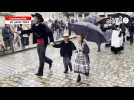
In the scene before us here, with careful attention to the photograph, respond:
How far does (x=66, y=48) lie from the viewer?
6.73 metres

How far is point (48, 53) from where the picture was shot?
6.66 metres

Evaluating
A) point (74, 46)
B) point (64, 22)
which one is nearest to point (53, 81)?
point (74, 46)

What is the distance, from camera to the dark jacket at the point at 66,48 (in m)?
6.68

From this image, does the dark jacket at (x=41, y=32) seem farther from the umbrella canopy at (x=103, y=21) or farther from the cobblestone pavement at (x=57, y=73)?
the umbrella canopy at (x=103, y=21)

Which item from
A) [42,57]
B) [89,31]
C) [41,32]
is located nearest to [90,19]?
[89,31]

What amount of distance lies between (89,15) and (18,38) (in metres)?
1.74

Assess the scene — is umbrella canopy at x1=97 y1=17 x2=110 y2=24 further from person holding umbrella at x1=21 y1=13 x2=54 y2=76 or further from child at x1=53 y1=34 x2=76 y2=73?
person holding umbrella at x1=21 y1=13 x2=54 y2=76

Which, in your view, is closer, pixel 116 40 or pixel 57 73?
pixel 57 73

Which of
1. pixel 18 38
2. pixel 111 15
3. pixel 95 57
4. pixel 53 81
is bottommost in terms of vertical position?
pixel 53 81

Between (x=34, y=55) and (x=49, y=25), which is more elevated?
(x=49, y=25)

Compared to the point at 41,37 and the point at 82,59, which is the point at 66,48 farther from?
the point at 41,37

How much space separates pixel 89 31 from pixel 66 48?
71 centimetres

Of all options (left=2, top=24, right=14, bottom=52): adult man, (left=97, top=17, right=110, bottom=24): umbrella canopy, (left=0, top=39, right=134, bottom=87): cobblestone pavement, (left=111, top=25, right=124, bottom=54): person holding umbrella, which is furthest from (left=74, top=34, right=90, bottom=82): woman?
(left=2, top=24, right=14, bottom=52): adult man

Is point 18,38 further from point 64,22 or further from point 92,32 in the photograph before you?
point 92,32
